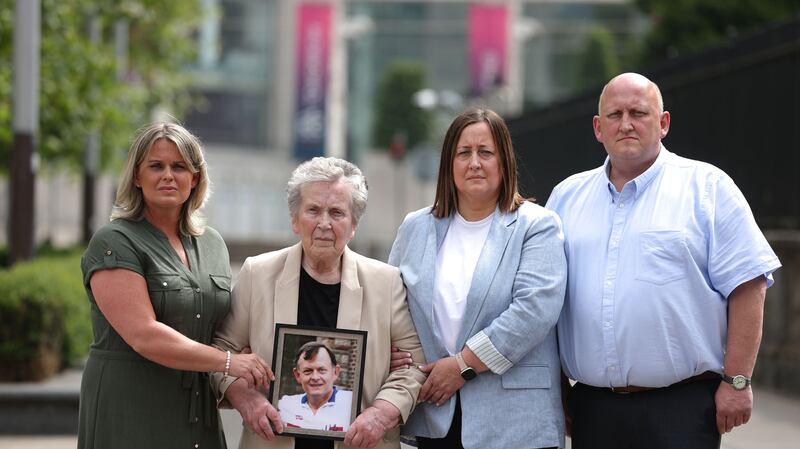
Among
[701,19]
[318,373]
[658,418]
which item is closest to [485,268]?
[318,373]

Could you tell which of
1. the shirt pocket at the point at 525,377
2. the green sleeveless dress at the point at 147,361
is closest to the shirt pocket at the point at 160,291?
the green sleeveless dress at the point at 147,361

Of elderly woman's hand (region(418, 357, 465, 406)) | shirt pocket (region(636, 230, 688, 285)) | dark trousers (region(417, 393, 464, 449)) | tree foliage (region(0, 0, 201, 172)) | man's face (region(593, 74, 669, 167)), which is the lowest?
dark trousers (region(417, 393, 464, 449))

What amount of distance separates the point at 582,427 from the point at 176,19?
743 inches

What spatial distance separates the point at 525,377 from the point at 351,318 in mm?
714

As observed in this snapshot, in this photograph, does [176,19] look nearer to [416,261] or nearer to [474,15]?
[416,261]

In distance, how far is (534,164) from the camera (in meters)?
20.6

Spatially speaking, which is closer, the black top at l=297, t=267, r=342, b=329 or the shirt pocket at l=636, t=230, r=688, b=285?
the shirt pocket at l=636, t=230, r=688, b=285

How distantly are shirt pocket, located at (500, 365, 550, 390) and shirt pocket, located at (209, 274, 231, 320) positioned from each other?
1111mm

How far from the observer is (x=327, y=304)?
4902 millimetres

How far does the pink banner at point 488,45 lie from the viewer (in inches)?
2020

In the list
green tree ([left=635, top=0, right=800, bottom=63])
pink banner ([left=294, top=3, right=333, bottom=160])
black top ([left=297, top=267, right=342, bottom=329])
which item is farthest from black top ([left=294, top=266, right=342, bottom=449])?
pink banner ([left=294, top=3, right=333, bottom=160])

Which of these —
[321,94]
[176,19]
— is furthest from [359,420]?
[321,94]

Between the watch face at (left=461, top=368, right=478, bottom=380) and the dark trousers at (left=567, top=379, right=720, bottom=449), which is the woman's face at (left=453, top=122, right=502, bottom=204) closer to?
the watch face at (left=461, top=368, right=478, bottom=380)

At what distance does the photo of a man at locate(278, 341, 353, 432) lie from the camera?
4.71 m
